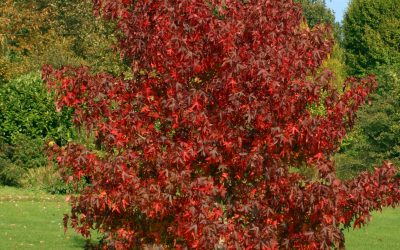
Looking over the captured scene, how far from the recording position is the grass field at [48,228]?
15.3 meters

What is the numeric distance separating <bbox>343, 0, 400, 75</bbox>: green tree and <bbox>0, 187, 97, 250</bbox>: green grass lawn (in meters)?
26.0

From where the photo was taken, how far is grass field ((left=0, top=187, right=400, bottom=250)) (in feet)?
50.1

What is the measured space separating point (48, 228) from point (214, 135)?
1009cm

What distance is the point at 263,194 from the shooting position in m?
8.27

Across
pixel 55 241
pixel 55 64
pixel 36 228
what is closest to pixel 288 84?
pixel 55 241

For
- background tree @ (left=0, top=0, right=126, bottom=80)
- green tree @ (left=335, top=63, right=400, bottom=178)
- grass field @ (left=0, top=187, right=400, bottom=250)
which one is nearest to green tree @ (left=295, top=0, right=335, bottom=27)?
background tree @ (left=0, top=0, right=126, bottom=80)

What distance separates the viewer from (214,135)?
7828 millimetres

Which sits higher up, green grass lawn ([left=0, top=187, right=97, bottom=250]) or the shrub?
the shrub

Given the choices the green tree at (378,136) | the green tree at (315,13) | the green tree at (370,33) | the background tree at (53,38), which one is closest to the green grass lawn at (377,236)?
the green tree at (378,136)

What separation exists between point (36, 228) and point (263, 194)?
9.80 meters

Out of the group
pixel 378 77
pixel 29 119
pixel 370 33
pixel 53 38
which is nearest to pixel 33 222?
pixel 29 119

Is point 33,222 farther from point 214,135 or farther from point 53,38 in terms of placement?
point 53,38

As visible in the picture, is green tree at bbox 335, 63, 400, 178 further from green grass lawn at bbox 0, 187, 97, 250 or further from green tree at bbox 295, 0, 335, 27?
green tree at bbox 295, 0, 335, 27

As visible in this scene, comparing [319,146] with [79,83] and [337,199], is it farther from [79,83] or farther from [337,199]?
[79,83]
